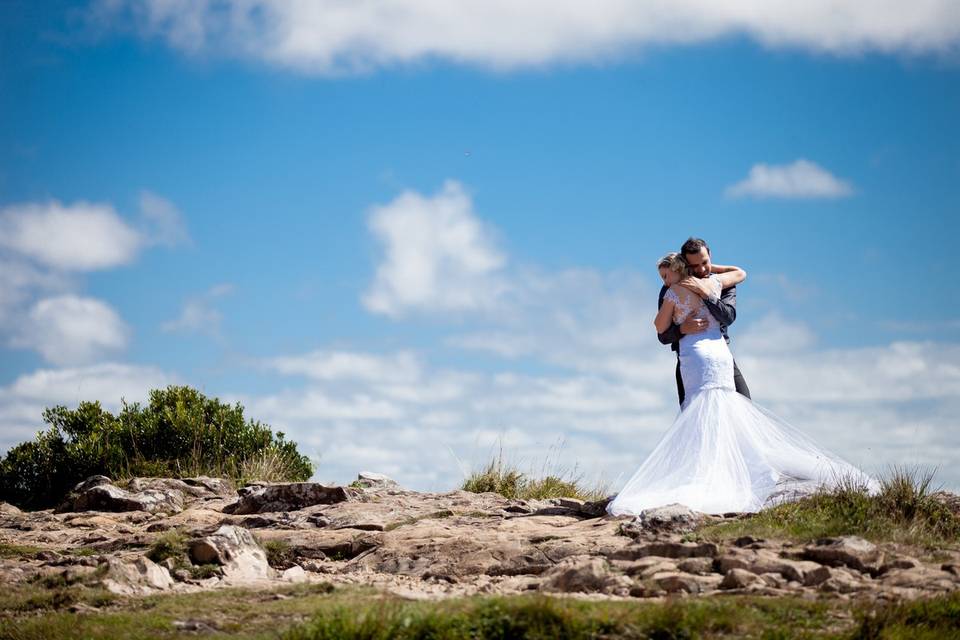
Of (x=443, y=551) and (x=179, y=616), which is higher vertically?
(x=443, y=551)

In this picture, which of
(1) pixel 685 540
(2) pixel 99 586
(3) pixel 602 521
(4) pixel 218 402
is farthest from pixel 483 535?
(4) pixel 218 402

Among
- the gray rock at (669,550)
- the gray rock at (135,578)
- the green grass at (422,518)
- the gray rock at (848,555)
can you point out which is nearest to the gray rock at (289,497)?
the green grass at (422,518)

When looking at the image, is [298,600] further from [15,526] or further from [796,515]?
[15,526]

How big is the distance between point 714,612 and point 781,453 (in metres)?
6.16

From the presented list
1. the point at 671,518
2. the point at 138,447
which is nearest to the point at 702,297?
the point at 671,518

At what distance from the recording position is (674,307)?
49.5 feet

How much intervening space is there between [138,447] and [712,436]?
15529 mm

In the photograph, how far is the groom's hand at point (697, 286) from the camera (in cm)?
1487

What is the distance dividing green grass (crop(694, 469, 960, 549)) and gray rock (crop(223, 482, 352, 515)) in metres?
7.90

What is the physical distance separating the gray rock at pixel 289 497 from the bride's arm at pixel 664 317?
21.8ft

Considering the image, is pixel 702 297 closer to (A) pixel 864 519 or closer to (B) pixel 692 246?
(B) pixel 692 246

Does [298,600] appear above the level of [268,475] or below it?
below

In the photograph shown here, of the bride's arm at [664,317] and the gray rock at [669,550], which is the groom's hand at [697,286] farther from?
the gray rock at [669,550]

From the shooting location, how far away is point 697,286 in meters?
14.9
